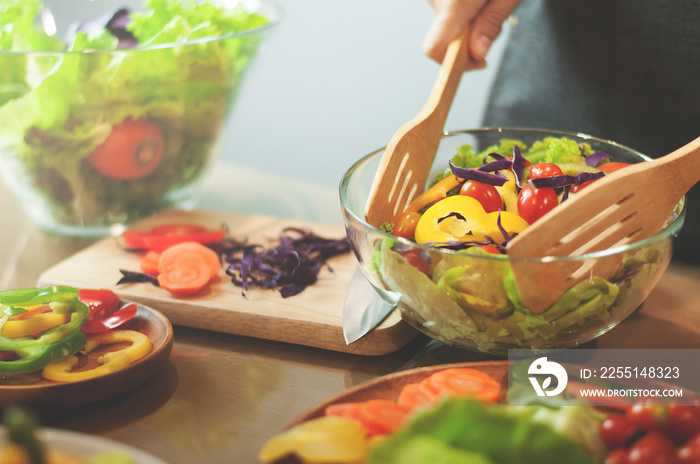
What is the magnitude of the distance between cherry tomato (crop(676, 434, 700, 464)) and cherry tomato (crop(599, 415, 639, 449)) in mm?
53

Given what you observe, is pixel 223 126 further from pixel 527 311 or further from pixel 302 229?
Answer: pixel 527 311

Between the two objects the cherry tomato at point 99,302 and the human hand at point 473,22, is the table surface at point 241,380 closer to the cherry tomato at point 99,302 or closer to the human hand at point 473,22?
the cherry tomato at point 99,302

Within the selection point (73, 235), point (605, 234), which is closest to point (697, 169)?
point (605, 234)

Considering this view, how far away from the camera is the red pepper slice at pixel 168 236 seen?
4.35 ft

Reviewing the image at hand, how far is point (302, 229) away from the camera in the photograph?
144cm

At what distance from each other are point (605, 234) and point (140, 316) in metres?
0.69

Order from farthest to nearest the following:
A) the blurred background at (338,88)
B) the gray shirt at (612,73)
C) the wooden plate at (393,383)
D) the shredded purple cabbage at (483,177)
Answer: the blurred background at (338,88) → the gray shirt at (612,73) → the shredded purple cabbage at (483,177) → the wooden plate at (393,383)

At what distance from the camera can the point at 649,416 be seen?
0.70 metres

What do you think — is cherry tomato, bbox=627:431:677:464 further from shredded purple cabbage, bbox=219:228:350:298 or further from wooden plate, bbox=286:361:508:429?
shredded purple cabbage, bbox=219:228:350:298

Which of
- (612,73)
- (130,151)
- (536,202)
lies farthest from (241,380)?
(612,73)

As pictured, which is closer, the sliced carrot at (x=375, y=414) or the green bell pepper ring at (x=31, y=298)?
the sliced carrot at (x=375, y=414)

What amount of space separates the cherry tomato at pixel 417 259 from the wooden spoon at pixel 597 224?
12 centimetres

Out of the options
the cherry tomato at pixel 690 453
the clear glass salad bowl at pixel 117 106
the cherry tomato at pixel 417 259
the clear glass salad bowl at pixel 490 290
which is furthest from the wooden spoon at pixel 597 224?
the clear glass salad bowl at pixel 117 106

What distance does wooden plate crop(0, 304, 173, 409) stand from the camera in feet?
2.66
